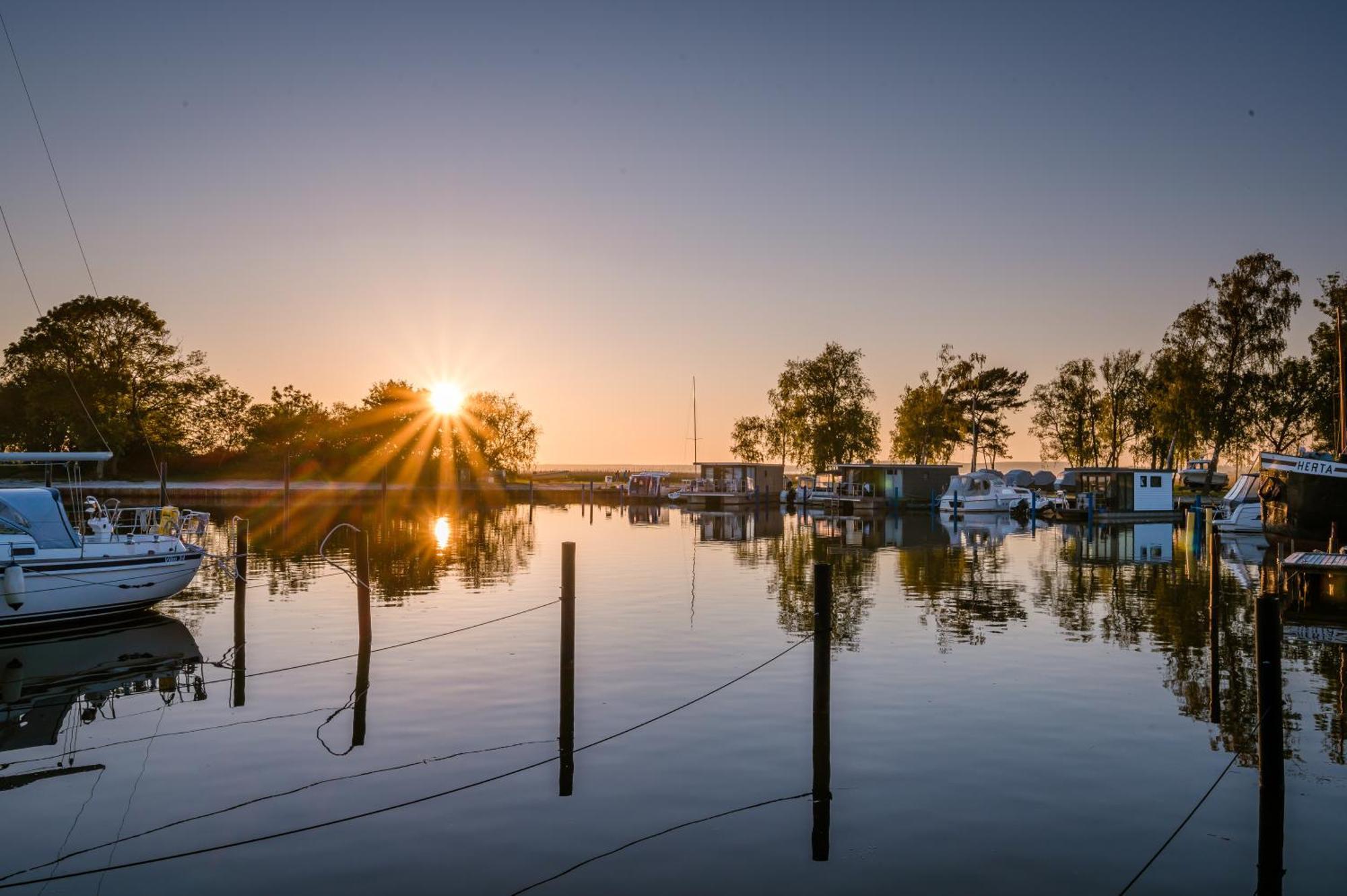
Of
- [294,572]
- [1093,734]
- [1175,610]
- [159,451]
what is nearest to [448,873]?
[1093,734]

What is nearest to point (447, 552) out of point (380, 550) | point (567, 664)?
point (380, 550)

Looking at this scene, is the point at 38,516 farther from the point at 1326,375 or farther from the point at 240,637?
the point at 1326,375

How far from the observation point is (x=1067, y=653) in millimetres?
20094

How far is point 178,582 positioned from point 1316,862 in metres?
25.0

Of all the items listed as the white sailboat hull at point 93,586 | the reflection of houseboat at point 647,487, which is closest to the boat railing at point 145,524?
the white sailboat hull at point 93,586

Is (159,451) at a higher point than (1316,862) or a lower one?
higher

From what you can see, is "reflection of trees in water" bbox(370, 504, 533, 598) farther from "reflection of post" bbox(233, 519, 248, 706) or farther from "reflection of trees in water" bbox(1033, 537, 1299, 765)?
"reflection of trees in water" bbox(1033, 537, 1299, 765)

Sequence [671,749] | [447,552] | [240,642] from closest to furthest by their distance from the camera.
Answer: [671,749] → [240,642] → [447,552]

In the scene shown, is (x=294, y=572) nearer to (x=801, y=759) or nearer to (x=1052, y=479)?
(x=801, y=759)

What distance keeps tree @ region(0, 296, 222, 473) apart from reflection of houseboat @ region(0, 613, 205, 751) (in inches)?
2746

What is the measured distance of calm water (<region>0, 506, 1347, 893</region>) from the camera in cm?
970

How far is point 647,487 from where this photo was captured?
101625 millimetres

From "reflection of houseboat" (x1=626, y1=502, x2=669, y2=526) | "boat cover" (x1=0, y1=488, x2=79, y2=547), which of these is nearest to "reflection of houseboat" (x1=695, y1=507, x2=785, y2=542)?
"reflection of houseboat" (x1=626, y1=502, x2=669, y2=526)

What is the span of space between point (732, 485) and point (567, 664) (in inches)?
3093
